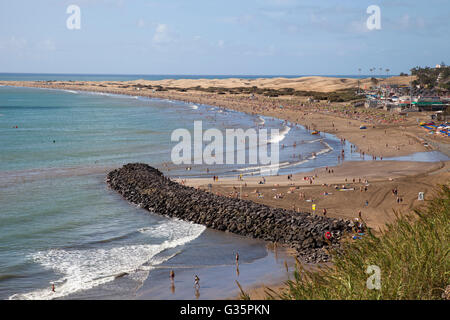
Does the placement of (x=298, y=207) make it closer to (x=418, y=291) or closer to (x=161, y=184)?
(x=161, y=184)

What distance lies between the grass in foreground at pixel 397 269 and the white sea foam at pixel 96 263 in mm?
14580

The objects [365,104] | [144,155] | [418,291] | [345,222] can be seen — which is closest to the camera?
[418,291]

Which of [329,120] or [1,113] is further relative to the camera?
[1,113]

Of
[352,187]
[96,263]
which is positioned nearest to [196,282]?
[96,263]

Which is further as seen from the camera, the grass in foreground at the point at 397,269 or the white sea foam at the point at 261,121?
the white sea foam at the point at 261,121

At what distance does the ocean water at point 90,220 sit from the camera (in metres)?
23.6

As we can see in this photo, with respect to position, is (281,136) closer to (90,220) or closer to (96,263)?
(90,220)

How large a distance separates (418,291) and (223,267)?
652 inches

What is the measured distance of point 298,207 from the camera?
3425 cm

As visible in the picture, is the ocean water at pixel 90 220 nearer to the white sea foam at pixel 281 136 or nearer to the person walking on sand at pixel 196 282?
the white sea foam at pixel 281 136

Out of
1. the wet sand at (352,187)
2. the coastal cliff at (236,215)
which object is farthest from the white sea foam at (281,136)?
the coastal cliff at (236,215)

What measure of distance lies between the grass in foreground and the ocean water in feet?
43.2

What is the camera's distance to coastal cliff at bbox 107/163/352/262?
89.1ft
